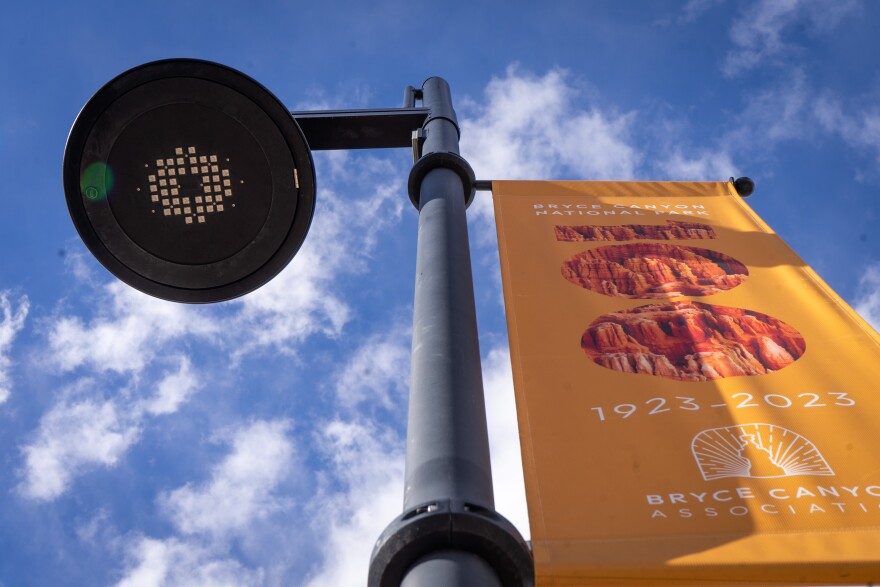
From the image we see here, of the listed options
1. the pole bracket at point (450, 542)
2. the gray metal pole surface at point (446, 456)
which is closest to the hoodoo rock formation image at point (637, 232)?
the gray metal pole surface at point (446, 456)

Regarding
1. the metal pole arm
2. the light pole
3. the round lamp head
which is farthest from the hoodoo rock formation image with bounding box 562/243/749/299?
the round lamp head

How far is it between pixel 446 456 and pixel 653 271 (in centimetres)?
278

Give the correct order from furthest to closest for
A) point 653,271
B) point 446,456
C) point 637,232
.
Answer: point 637,232, point 653,271, point 446,456

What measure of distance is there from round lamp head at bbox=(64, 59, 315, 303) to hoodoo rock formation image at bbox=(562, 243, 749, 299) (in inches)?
70.5

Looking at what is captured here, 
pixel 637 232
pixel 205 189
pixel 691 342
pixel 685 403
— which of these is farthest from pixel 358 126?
pixel 685 403

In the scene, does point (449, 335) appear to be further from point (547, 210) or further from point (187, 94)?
point (547, 210)

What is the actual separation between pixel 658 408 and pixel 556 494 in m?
0.79

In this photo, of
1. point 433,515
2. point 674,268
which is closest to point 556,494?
point 433,515

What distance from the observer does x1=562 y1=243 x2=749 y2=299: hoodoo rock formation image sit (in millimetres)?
4656

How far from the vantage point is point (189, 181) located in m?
3.78

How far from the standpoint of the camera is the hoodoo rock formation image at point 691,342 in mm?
3980

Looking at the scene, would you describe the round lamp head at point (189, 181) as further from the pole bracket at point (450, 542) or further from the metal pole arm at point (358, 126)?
the pole bracket at point (450, 542)

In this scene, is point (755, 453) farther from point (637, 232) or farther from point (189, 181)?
point (189, 181)

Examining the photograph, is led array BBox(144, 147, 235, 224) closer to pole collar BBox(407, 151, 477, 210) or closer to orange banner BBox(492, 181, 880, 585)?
pole collar BBox(407, 151, 477, 210)
